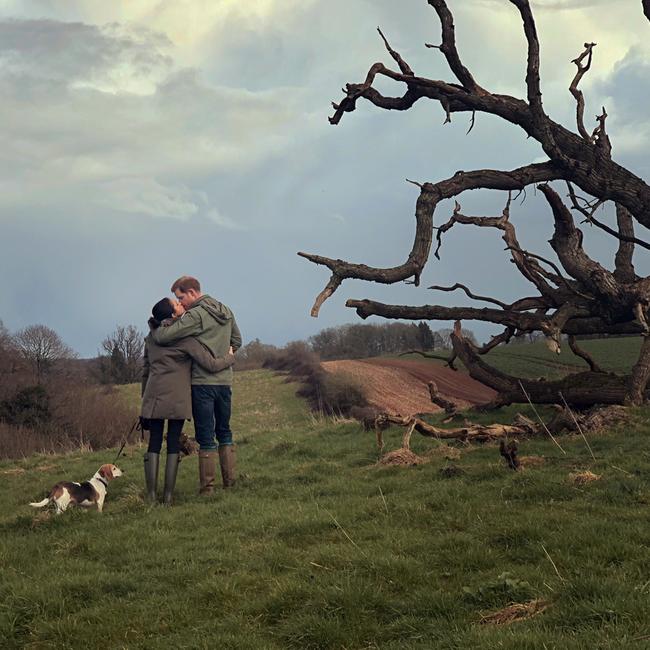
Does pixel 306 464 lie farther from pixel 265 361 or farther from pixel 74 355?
pixel 74 355

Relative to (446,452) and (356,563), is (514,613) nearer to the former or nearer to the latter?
(356,563)

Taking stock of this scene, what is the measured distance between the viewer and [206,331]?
8422 millimetres

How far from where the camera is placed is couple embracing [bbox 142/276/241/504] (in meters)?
8.21

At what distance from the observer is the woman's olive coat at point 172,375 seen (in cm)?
816

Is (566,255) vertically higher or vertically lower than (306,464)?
higher

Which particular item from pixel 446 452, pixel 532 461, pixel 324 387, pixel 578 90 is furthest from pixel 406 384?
pixel 532 461

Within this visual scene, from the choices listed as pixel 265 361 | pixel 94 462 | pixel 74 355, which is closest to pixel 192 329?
pixel 94 462

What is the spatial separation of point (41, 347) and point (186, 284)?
4783cm

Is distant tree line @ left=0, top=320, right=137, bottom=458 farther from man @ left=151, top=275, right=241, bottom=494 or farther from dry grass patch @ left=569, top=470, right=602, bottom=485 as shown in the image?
dry grass patch @ left=569, top=470, right=602, bottom=485

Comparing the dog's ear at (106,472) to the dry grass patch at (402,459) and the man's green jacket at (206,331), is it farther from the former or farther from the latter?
the dry grass patch at (402,459)

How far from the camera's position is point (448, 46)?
44.8 ft

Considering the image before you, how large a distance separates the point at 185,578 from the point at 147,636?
3.30 ft

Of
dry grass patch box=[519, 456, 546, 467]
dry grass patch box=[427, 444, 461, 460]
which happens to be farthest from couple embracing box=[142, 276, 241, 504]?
dry grass patch box=[519, 456, 546, 467]

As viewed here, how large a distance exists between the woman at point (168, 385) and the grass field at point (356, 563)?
0.51 m
